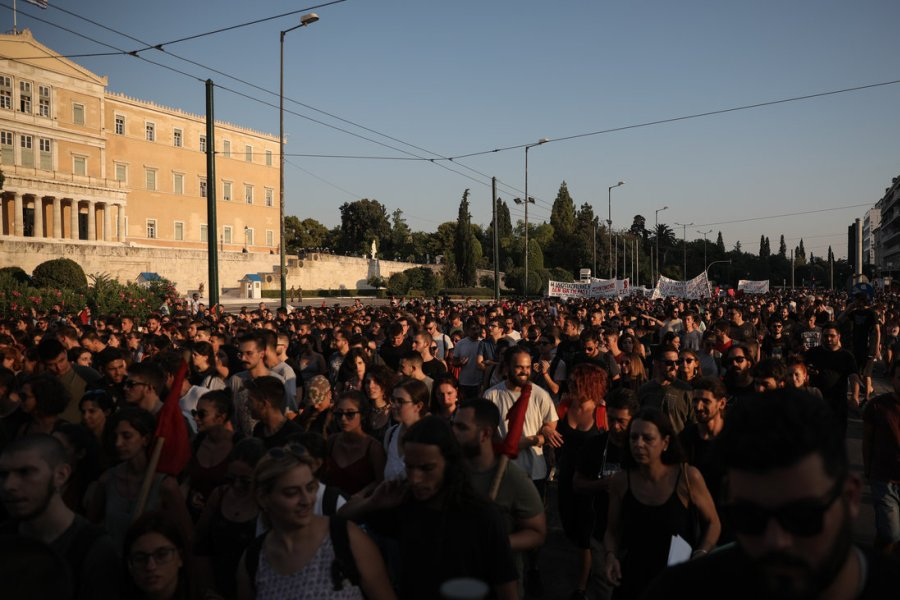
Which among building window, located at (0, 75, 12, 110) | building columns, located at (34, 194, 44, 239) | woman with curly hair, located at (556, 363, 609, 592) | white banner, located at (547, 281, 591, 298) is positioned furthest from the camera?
building window, located at (0, 75, 12, 110)

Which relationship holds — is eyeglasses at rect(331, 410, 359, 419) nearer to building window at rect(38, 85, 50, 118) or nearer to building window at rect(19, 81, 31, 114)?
building window at rect(19, 81, 31, 114)

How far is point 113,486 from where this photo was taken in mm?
3723

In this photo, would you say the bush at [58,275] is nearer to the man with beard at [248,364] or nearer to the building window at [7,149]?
the man with beard at [248,364]

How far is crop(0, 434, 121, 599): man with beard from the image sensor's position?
2.70 meters

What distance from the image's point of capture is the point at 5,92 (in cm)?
5238

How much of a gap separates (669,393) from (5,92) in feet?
200

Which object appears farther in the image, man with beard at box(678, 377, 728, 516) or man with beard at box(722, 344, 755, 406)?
man with beard at box(722, 344, 755, 406)

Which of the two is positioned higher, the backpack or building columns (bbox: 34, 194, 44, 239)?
building columns (bbox: 34, 194, 44, 239)

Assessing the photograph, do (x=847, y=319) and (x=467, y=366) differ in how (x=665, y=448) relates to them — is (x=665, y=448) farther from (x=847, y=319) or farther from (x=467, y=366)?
(x=847, y=319)

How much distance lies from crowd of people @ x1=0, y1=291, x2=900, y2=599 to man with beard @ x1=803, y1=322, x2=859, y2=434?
0.39 feet

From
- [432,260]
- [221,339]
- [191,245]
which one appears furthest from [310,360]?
[432,260]

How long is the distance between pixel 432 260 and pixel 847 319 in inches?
3624

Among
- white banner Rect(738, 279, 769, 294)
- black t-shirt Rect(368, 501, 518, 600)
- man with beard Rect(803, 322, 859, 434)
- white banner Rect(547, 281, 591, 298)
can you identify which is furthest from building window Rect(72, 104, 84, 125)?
black t-shirt Rect(368, 501, 518, 600)

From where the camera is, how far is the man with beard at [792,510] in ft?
4.22
